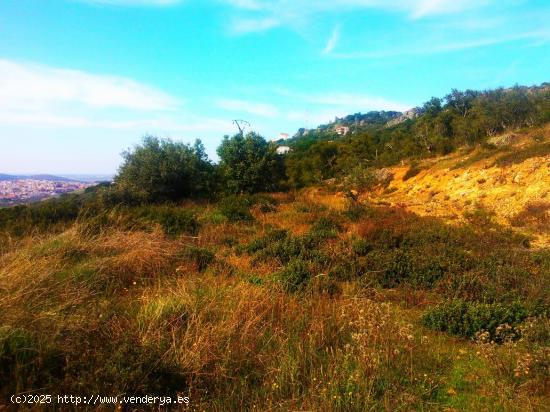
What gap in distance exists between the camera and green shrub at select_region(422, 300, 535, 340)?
4230 millimetres

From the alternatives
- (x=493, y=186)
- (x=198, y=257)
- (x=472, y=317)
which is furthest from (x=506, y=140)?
(x=198, y=257)

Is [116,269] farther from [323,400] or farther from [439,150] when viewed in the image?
[439,150]

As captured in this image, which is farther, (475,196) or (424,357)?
(475,196)

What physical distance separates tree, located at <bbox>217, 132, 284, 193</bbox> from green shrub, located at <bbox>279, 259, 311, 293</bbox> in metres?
17.5

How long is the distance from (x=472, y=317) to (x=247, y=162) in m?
20.5

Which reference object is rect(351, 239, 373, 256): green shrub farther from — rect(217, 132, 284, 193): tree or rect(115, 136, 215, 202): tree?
rect(217, 132, 284, 193): tree

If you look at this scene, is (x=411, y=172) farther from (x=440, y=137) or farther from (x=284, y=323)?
(x=284, y=323)

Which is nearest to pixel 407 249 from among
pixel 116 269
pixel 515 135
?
pixel 116 269

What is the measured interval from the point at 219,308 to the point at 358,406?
1.78 metres

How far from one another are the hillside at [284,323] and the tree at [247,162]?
15377 mm

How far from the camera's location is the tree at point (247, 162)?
2345 centimetres

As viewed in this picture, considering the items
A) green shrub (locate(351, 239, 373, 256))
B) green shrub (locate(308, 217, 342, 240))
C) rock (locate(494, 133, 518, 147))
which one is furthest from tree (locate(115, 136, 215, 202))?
rock (locate(494, 133, 518, 147))

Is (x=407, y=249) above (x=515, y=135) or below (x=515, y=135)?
below

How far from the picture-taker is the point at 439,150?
1350 inches
